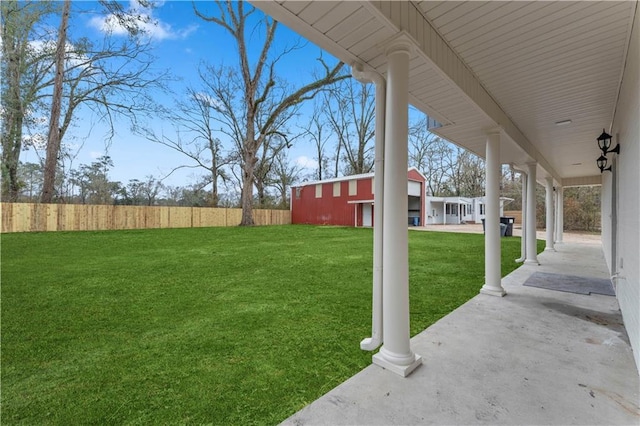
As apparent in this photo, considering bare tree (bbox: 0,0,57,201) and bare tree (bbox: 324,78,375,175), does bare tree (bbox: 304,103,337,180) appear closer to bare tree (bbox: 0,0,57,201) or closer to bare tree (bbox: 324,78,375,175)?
bare tree (bbox: 324,78,375,175)

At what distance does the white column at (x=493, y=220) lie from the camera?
12.2ft

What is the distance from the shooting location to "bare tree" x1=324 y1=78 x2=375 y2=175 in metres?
23.5

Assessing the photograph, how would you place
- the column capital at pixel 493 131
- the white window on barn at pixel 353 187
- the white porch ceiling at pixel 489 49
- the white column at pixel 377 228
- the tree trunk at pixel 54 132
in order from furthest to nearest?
the white window on barn at pixel 353 187
the tree trunk at pixel 54 132
the column capital at pixel 493 131
the white column at pixel 377 228
the white porch ceiling at pixel 489 49

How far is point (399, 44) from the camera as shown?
1.93 meters

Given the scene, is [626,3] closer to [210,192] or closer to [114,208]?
[114,208]

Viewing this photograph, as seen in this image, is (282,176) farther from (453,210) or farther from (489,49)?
(489,49)

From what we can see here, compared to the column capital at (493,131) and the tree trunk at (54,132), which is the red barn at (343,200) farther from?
the tree trunk at (54,132)

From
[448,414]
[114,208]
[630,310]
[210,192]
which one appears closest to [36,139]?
[114,208]

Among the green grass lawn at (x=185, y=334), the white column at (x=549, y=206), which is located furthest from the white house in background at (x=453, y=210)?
the green grass lawn at (x=185, y=334)

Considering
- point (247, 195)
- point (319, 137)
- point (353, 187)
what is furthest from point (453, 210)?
point (247, 195)

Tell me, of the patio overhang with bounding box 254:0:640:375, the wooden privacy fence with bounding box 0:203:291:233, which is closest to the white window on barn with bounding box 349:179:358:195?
the wooden privacy fence with bounding box 0:203:291:233

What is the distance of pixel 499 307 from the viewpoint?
3.27 metres

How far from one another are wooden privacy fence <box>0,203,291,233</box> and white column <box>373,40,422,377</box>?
45.3 feet

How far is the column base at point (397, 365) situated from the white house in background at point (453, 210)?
2118 cm
